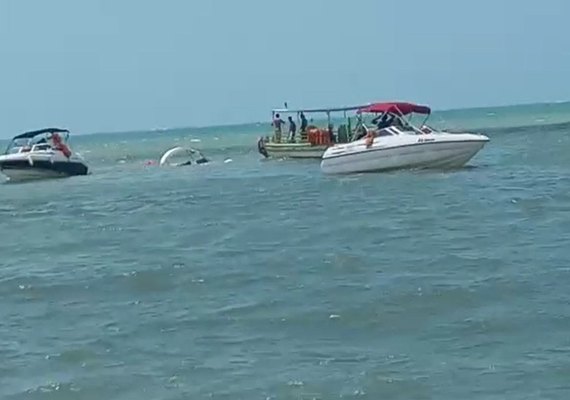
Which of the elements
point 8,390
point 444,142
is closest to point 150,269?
point 8,390

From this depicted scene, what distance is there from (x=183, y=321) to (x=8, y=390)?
10.2ft

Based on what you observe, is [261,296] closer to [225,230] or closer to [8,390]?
[8,390]

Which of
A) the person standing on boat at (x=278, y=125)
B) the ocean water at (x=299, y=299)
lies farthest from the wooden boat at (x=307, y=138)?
the ocean water at (x=299, y=299)

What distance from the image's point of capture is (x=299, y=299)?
49.0ft

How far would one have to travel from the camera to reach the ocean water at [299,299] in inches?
438

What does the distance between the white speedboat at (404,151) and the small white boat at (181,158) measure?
2062 centimetres

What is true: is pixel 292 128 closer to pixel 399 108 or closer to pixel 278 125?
pixel 278 125

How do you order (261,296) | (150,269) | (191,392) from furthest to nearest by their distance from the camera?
(150,269) < (261,296) < (191,392)

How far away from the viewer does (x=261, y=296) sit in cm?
1538

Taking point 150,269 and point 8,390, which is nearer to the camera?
point 8,390

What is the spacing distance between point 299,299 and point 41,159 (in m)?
30.6

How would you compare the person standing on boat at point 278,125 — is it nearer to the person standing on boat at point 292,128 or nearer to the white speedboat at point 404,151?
the person standing on boat at point 292,128

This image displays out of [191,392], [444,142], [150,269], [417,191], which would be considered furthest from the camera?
[444,142]

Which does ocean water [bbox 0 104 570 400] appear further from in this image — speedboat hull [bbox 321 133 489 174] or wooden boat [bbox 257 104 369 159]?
wooden boat [bbox 257 104 369 159]
